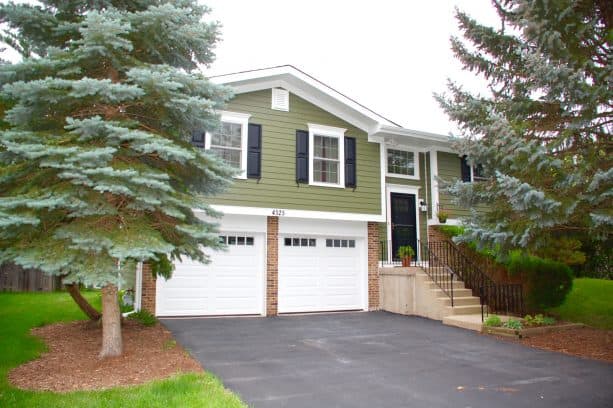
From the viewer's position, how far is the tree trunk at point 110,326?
21.9ft

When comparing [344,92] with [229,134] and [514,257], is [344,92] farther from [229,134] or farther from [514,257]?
[514,257]

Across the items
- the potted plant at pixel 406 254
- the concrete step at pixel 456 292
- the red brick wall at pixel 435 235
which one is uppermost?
the red brick wall at pixel 435 235

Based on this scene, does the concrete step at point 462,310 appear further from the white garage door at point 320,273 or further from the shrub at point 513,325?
the white garage door at point 320,273

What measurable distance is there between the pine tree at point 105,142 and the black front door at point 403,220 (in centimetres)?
842

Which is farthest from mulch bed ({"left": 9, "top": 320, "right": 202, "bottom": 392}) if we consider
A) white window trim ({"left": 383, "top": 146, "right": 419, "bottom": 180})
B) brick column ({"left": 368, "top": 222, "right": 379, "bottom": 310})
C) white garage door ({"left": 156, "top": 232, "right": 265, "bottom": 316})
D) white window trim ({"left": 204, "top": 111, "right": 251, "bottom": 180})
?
white window trim ({"left": 383, "top": 146, "right": 419, "bottom": 180})

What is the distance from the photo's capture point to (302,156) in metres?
13.0

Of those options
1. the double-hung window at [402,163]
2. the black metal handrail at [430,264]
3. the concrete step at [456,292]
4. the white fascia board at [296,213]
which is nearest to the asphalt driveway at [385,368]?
the concrete step at [456,292]

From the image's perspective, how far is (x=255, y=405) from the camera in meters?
5.04

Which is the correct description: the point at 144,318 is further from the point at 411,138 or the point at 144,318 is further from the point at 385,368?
the point at 411,138

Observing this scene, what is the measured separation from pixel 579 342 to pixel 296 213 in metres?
6.94

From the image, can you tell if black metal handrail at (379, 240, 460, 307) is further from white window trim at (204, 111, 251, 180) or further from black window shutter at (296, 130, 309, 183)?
white window trim at (204, 111, 251, 180)

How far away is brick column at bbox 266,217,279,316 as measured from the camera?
40.0 ft

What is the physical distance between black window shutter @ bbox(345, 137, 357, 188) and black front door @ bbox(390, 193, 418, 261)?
1.88 meters

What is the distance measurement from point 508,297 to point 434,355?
5084mm
